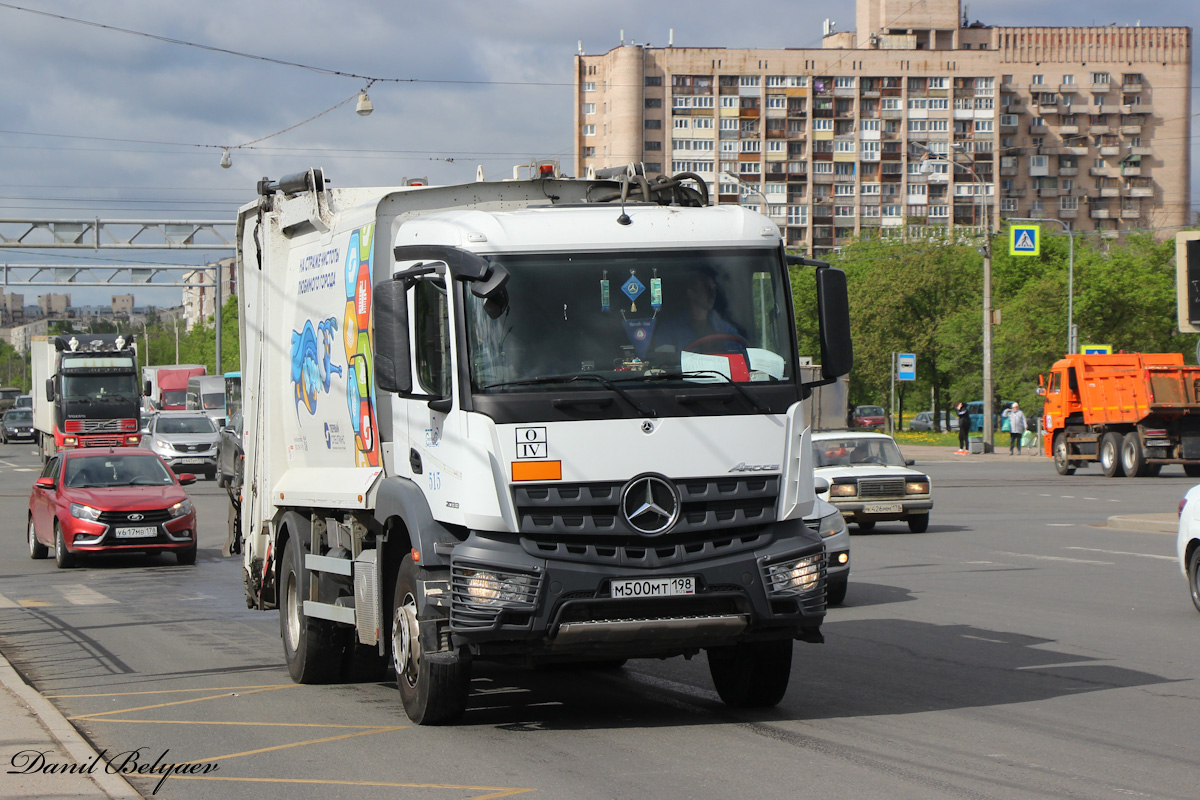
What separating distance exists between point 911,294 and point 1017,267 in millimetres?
8521

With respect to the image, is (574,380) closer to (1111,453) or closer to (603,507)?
(603,507)

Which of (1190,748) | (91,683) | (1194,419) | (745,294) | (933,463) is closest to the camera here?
(1190,748)

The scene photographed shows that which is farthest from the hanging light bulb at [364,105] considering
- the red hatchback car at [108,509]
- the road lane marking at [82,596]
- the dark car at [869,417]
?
the dark car at [869,417]

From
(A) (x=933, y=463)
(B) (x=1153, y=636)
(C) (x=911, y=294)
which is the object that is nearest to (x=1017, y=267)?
(C) (x=911, y=294)

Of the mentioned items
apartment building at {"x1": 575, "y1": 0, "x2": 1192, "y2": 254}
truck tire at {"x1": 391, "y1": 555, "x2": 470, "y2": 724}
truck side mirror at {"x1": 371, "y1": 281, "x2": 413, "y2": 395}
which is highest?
apartment building at {"x1": 575, "y1": 0, "x2": 1192, "y2": 254}

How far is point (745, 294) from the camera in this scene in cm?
806

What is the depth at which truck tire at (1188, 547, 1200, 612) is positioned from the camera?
13211mm

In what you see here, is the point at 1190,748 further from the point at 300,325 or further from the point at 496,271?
the point at 300,325

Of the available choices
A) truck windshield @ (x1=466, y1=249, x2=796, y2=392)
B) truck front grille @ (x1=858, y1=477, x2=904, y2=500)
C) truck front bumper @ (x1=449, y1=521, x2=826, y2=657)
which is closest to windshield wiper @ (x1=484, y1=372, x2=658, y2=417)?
truck windshield @ (x1=466, y1=249, x2=796, y2=392)

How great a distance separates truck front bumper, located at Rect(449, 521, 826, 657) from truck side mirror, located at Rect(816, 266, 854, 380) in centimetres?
111

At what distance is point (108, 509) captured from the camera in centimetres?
1970

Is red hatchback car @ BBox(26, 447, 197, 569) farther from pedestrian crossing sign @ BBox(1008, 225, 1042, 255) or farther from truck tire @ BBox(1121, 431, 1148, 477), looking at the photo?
pedestrian crossing sign @ BBox(1008, 225, 1042, 255)

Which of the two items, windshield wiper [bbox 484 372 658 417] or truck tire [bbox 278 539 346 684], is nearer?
windshield wiper [bbox 484 372 658 417]

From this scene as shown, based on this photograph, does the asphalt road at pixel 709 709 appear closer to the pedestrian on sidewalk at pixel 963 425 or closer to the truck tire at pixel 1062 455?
the truck tire at pixel 1062 455
